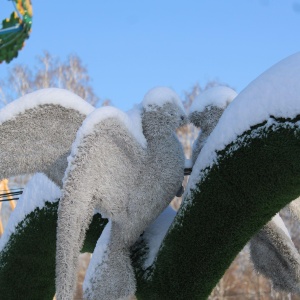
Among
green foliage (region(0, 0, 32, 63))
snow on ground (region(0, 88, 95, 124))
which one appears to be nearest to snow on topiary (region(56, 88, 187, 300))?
snow on ground (region(0, 88, 95, 124))

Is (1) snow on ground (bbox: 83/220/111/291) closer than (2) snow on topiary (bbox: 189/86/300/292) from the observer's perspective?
Yes

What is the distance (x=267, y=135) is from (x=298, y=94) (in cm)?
25

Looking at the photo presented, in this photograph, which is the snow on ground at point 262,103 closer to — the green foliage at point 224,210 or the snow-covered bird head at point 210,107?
the green foliage at point 224,210

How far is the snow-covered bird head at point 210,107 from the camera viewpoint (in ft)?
11.9

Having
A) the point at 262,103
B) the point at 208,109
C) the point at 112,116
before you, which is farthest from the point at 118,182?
the point at 262,103

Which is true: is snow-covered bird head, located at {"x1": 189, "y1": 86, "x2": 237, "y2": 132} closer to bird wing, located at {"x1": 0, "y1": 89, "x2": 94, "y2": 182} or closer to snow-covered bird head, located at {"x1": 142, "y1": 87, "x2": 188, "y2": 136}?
snow-covered bird head, located at {"x1": 142, "y1": 87, "x2": 188, "y2": 136}

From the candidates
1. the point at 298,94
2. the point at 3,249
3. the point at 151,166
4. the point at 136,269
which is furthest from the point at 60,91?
the point at 3,249

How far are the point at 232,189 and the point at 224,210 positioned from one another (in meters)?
0.14

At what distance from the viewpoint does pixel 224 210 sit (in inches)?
114

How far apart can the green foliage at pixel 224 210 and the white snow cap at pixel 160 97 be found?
0.67 meters

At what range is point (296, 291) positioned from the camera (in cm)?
394

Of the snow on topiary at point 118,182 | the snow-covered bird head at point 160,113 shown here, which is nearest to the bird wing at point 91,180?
the snow on topiary at point 118,182

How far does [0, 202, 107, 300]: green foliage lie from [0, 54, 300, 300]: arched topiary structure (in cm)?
101

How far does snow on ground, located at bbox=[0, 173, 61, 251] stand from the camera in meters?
4.33
